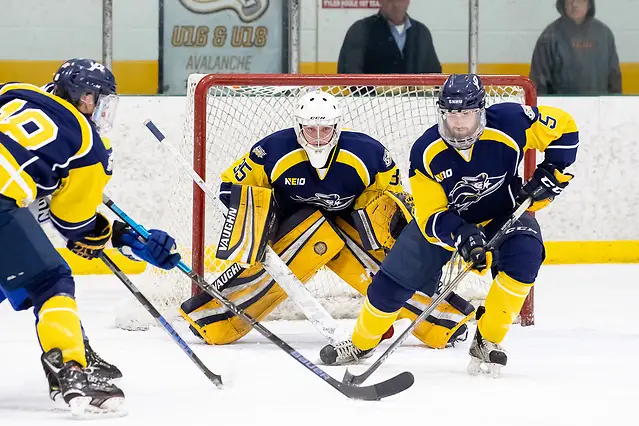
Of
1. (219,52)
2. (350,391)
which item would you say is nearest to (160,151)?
(219,52)

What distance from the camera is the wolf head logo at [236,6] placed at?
5762 millimetres

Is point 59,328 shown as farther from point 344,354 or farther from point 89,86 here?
point 344,354

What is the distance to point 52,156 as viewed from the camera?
2.79 metres

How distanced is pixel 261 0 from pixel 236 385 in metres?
2.91

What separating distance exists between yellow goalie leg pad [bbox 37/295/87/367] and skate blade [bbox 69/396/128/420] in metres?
0.09

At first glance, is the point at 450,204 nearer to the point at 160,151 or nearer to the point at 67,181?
the point at 67,181

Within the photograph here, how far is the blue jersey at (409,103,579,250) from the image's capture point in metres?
3.43

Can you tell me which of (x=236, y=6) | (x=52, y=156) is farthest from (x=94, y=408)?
(x=236, y=6)

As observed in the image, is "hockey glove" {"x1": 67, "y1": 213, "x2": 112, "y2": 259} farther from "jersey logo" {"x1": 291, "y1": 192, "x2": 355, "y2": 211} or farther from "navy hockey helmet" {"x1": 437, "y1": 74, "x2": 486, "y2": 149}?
"jersey logo" {"x1": 291, "y1": 192, "x2": 355, "y2": 211}

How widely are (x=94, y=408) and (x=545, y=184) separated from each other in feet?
4.72

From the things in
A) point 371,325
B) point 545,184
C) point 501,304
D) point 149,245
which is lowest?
point 371,325

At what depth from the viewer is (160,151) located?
561 cm

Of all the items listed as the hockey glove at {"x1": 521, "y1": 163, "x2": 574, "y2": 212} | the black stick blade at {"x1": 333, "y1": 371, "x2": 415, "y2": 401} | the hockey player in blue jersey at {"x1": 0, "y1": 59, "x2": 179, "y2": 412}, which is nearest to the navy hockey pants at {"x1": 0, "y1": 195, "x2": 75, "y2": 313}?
the hockey player in blue jersey at {"x1": 0, "y1": 59, "x2": 179, "y2": 412}

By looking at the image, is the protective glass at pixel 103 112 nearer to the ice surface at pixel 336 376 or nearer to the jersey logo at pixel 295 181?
the ice surface at pixel 336 376
